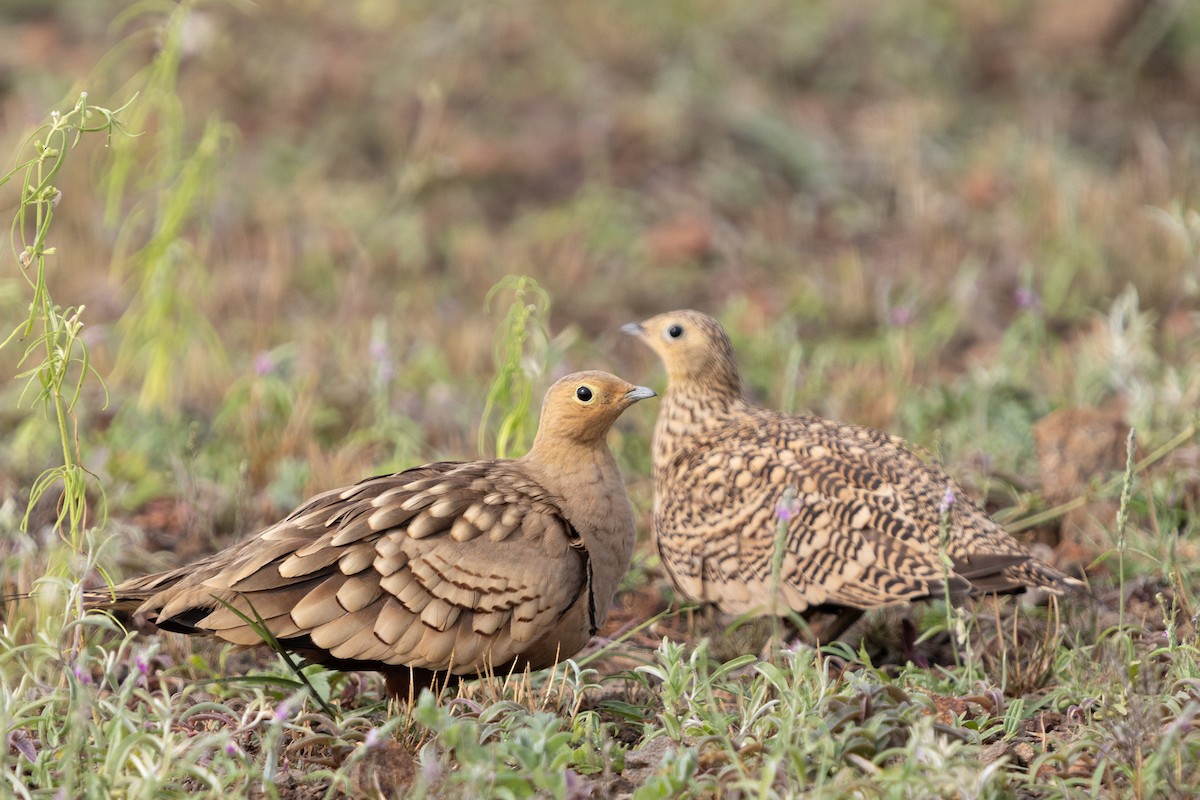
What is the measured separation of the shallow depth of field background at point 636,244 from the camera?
5703 millimetres

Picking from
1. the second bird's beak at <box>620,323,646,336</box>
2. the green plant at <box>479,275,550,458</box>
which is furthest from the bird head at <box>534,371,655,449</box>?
the second bird's beak at <box>620,323,646,336</box>

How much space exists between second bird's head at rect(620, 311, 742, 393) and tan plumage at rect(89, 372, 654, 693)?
1.32 meters

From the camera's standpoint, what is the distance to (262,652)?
4559 mm

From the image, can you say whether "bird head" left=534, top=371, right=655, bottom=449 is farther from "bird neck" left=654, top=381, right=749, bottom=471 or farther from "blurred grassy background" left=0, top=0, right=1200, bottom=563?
"blurred grassy background" left=0, top=0, right=1200, bottom=563

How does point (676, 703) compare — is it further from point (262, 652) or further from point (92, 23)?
point (92, 23)

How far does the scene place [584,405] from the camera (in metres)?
4.51

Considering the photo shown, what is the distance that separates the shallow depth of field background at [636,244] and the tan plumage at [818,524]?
0.99 ft

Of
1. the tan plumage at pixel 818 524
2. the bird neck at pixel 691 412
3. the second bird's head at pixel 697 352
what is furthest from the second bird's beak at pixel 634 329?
the tan plumage at pixel 818 524

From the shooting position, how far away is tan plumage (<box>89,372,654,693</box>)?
12.7 feet

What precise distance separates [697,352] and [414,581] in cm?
195

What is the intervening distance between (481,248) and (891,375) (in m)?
3.16

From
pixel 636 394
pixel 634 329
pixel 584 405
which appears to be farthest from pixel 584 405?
pixel 634 329

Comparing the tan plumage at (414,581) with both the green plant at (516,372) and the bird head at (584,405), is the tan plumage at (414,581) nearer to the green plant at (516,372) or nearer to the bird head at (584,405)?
the bird head at (584,405)

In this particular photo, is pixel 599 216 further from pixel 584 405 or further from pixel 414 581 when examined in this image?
pixel 414 581
